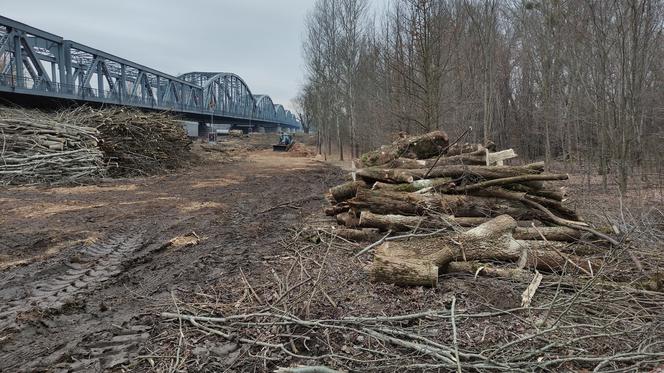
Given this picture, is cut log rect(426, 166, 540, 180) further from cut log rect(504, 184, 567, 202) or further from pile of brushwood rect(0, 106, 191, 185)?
pile of brushwood rect(0, 106, 191, 185)

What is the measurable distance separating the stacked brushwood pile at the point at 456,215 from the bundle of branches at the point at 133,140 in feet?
39.8

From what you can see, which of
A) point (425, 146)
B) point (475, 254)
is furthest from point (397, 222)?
point (425, 146)

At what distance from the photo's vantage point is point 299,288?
14.2ft

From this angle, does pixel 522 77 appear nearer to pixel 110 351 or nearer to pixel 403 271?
pixel 403 271

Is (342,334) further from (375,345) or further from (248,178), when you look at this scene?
(248,178)

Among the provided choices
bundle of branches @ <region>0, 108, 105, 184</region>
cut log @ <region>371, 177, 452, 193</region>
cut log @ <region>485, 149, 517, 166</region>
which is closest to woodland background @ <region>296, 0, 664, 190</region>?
cut log @ <region>485, 149, 517, 166</region>

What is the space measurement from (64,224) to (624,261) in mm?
8898

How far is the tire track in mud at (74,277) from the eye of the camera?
3.95 m

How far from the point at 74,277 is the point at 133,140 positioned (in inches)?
550

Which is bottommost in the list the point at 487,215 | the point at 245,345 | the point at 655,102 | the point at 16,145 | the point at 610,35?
the point at 245,345

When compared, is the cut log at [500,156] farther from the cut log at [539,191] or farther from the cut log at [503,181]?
the cut log at [503,181]

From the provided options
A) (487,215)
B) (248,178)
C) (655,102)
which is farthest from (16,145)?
(655,102)

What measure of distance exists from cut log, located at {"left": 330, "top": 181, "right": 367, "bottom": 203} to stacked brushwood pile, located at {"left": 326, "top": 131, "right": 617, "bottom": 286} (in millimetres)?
18

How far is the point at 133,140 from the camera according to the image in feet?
57.3
